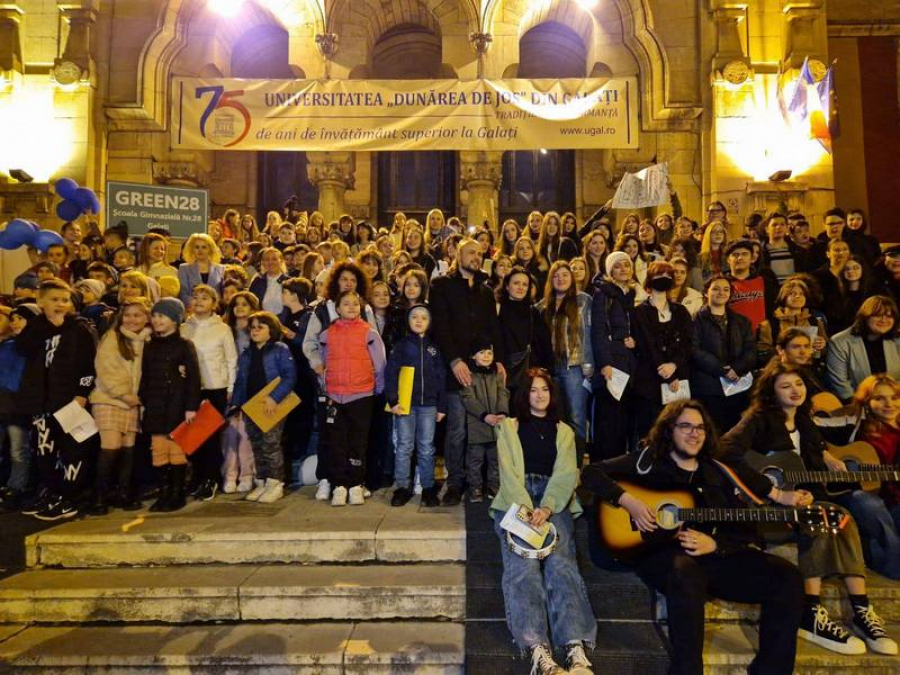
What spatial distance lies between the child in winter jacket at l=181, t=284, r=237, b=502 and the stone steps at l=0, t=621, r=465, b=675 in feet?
5.79

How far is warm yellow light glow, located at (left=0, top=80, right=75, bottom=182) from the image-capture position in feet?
36.4

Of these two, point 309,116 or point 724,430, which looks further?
point 309,116

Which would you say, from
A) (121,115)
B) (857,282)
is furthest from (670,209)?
(121,115)

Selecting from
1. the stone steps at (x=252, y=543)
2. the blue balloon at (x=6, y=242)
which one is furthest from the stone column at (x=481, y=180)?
the stone steps at (x=252, y=543)

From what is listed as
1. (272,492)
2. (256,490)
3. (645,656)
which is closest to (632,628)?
(645,656)

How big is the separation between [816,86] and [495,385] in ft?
27.0

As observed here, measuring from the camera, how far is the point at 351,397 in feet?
17.7

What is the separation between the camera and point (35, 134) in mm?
11164

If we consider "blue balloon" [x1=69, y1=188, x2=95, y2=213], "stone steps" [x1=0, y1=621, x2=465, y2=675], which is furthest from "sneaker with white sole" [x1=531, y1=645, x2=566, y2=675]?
"blue balloon" [x1=69, y1=188, x2=95, y2=213]

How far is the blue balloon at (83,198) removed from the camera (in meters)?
9.45

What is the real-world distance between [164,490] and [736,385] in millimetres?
5044

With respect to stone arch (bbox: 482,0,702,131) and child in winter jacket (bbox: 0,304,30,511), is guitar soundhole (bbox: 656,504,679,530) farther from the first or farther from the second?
stone arch (bbox: 482,0,702,131)

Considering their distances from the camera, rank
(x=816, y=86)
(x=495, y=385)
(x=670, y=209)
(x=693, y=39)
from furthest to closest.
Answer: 1. (x=693, y=39)
2. (x=670, y=209)
3. (x=816, y=86)
4. (x=495, y=385)

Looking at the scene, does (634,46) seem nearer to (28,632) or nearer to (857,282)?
(857,282)
